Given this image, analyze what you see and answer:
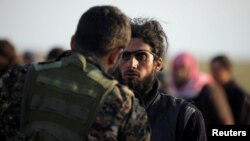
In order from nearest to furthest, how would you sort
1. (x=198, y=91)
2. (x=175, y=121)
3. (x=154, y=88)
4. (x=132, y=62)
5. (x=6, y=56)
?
(x=175, y=121) < (x=154, y=88) < (x=132, y=62) < (x=6, y=56) < (x=198, y=91)

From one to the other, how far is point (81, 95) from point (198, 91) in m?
9.01

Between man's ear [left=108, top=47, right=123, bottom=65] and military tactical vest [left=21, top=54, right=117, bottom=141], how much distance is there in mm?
88

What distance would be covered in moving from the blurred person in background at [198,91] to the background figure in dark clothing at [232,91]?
0.41ft

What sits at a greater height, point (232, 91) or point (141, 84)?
point (141, 84)

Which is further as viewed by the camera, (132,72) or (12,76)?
(132,72)

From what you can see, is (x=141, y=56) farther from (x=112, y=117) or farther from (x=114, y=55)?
(x=112, y=117)

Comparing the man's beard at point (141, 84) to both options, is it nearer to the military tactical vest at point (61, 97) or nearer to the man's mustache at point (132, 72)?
the man's mustache at point (132, 72)

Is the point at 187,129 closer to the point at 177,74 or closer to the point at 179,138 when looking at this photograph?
the point at 179,138

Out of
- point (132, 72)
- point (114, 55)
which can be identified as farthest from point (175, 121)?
point (114, 55)

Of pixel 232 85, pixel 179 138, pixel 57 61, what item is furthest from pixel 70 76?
pixel 232 85

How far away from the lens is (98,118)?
4.32 m

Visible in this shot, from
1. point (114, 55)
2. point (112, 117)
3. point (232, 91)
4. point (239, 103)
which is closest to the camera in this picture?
point (112, 117)

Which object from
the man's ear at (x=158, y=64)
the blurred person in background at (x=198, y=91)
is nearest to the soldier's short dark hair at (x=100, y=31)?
the man's ear at (x=158, y=64)

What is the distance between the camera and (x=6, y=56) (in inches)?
388
